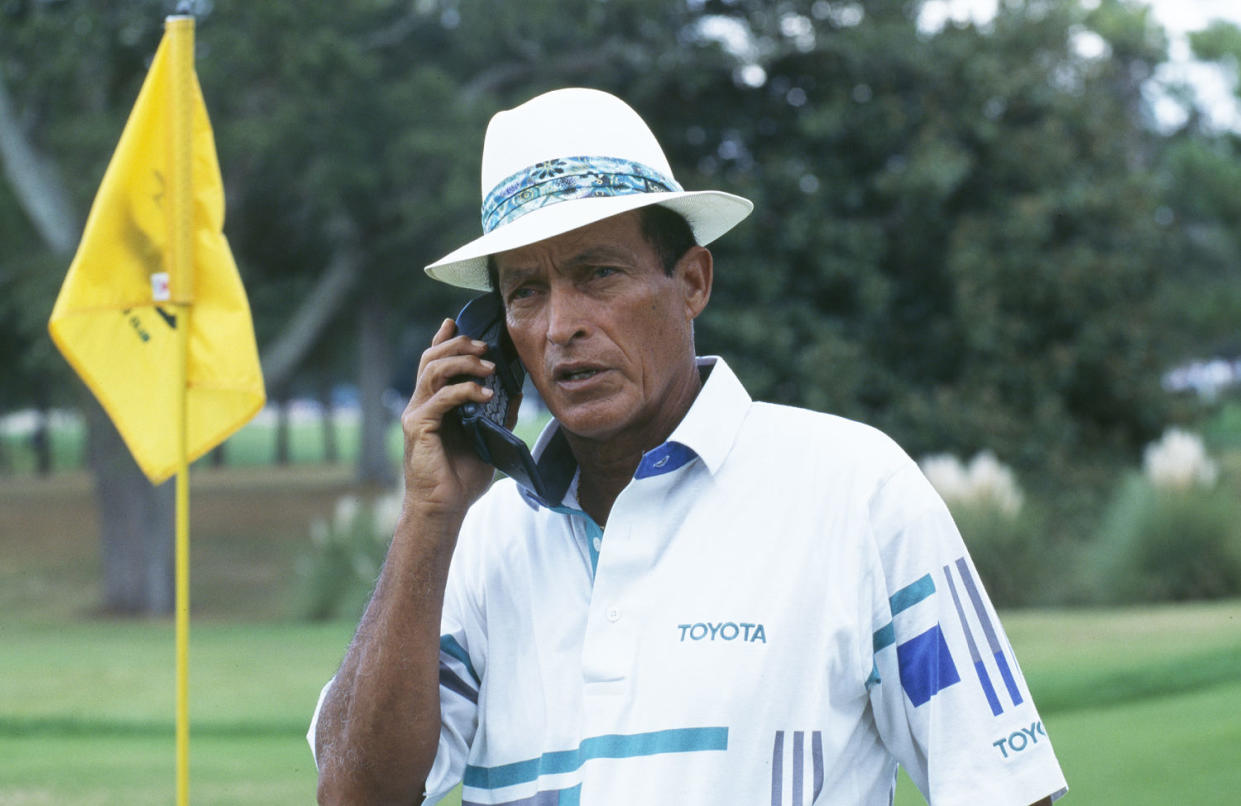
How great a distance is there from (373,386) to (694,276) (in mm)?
27037

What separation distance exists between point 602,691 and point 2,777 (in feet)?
17.0

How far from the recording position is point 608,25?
1861cm

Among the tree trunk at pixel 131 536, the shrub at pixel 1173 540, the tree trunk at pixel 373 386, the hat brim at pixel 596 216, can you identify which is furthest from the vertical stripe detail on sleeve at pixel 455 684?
the tree trunk at pixel 373 386

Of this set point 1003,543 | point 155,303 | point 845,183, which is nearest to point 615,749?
point 155,303

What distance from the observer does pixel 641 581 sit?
2.02 m

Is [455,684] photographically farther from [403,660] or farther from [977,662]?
[977,662]

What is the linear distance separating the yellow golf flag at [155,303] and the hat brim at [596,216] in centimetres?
394

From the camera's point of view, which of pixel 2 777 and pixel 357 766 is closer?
pixel 357 766

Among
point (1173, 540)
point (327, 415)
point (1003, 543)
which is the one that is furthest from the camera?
point (327, 415)

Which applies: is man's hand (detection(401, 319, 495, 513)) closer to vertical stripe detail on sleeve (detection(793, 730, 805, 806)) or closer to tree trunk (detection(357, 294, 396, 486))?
vertical stripe detail on sleeve (detection(793, 730, 805, 806))

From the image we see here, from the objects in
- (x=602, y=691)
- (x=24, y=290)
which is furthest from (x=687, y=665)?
(x=24, y=290)

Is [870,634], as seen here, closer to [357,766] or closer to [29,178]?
[357,766]

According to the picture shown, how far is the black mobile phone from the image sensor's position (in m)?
2.23

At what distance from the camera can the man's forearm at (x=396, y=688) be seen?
7.05 feet
